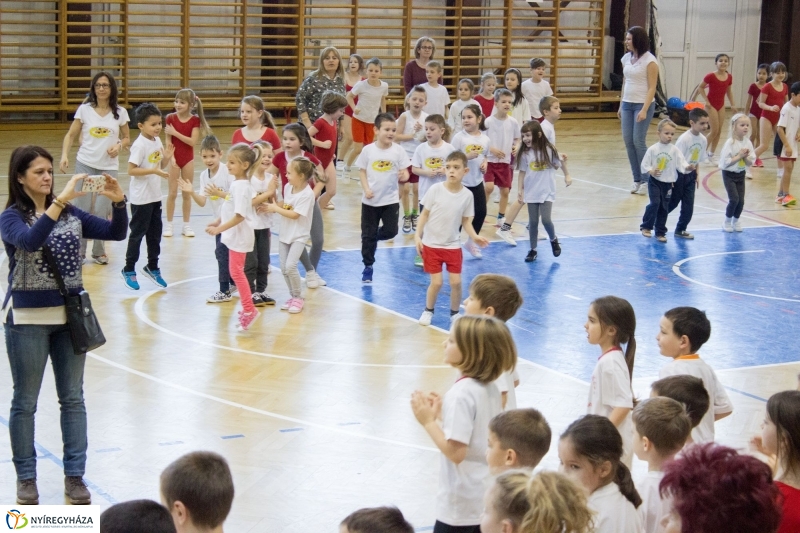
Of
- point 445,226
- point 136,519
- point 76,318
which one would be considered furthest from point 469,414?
point 445,226

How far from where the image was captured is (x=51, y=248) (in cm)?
525

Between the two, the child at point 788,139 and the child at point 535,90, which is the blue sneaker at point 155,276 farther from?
the child at point 788,139

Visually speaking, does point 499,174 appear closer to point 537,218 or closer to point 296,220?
point 537,218

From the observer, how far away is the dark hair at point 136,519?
2855mm

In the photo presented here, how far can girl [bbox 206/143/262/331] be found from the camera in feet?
28.6

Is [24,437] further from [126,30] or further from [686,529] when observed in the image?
[126,30]

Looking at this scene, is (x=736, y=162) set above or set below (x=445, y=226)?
above

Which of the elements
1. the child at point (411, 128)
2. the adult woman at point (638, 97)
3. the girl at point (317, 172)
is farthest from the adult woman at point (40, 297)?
the adult woman at point (638, 97)

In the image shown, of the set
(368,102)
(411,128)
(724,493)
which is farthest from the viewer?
(368,102)

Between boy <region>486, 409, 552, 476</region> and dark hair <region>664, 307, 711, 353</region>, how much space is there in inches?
56.7

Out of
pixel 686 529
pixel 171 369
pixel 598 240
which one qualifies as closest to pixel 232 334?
Answer: pixel 171 369

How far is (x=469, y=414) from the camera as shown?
4199mm

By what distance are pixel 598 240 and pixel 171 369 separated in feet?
20.1

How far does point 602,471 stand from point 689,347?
1.56 m
